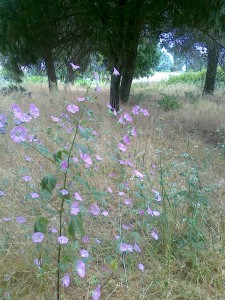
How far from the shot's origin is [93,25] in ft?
16.4

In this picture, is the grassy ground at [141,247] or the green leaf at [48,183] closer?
the green leaf at [48,183]

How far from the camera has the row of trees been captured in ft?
14.7

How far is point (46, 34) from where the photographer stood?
541 cm

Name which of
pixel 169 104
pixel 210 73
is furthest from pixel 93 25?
pixel 210 73

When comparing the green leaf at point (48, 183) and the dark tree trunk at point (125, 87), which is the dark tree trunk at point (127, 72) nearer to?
the dark tree trunk at point (125, 87)

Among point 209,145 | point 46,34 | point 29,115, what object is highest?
point 46,34

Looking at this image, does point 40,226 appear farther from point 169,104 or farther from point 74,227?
point 169,104

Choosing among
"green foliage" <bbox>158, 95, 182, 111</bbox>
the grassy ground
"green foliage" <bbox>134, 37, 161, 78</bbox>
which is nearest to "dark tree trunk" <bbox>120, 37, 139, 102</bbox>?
"green foliage" <bbox>134, 37, 161, 78</bbox>

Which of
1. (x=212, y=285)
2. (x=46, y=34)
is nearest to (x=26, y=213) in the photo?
(x=212, y=285)

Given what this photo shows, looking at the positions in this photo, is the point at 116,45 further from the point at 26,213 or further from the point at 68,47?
the point at 26,213

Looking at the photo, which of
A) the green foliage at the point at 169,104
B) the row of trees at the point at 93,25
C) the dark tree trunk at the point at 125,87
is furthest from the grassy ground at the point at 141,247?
the dark tree trunk at the point at 125,87

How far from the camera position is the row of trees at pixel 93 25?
4484mm

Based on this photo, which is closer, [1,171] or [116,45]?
[1,171]

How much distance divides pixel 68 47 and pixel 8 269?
517 cm
